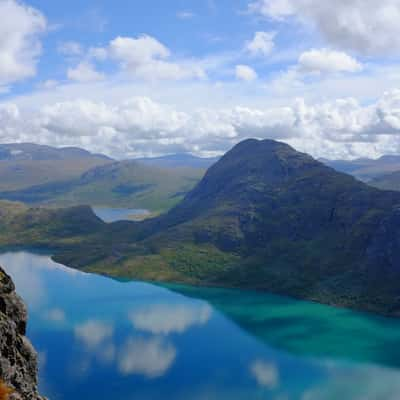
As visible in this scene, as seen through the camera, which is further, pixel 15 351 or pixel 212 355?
pixel 212 355

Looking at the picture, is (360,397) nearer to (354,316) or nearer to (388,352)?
(388,352)

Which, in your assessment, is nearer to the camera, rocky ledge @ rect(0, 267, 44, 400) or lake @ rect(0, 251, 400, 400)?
rocky ledge @ rect(0, 267, 44, 400)

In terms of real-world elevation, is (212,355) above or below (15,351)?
below

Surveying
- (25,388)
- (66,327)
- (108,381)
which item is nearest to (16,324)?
(25,388)

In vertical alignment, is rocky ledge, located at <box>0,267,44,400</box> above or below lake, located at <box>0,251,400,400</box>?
above
